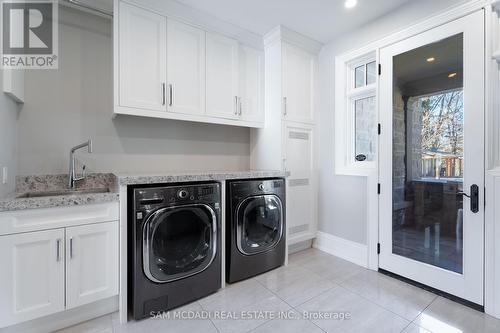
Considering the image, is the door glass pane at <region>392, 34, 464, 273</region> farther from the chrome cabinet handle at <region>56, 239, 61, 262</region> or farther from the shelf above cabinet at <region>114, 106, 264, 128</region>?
the chrome cabinet handle at <region>56, 239, 61, 262</region>

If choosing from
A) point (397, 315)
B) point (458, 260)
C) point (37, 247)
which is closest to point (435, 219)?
point (458, 260)

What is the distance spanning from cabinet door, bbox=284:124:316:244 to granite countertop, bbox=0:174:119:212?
71.9 inches

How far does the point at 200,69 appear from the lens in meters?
2.40

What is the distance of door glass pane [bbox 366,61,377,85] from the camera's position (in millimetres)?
2623

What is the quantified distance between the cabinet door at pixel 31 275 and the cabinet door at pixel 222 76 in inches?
67.1

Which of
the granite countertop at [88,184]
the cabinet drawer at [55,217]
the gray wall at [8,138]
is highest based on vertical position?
the gray wall at [8,138]

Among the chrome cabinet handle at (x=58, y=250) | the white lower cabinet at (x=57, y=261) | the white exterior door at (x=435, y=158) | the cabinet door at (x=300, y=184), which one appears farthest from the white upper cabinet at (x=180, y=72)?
the white exterior door at (x=435, y=158)

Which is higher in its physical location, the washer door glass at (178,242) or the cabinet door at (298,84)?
the cabinet door at (298,84)

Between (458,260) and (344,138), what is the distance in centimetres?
156

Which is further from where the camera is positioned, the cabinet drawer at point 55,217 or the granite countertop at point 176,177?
the granite countertop at point 176,177

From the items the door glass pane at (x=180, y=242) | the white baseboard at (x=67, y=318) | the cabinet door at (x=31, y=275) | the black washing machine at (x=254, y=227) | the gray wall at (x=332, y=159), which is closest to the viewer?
the cabinet door at (x=31, y=275)

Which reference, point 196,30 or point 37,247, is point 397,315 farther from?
point 196,30

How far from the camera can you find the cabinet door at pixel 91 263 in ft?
5.16

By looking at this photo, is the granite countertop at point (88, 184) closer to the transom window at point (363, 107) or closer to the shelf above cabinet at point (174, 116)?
the shelf above cabinet at point (174, 116)
